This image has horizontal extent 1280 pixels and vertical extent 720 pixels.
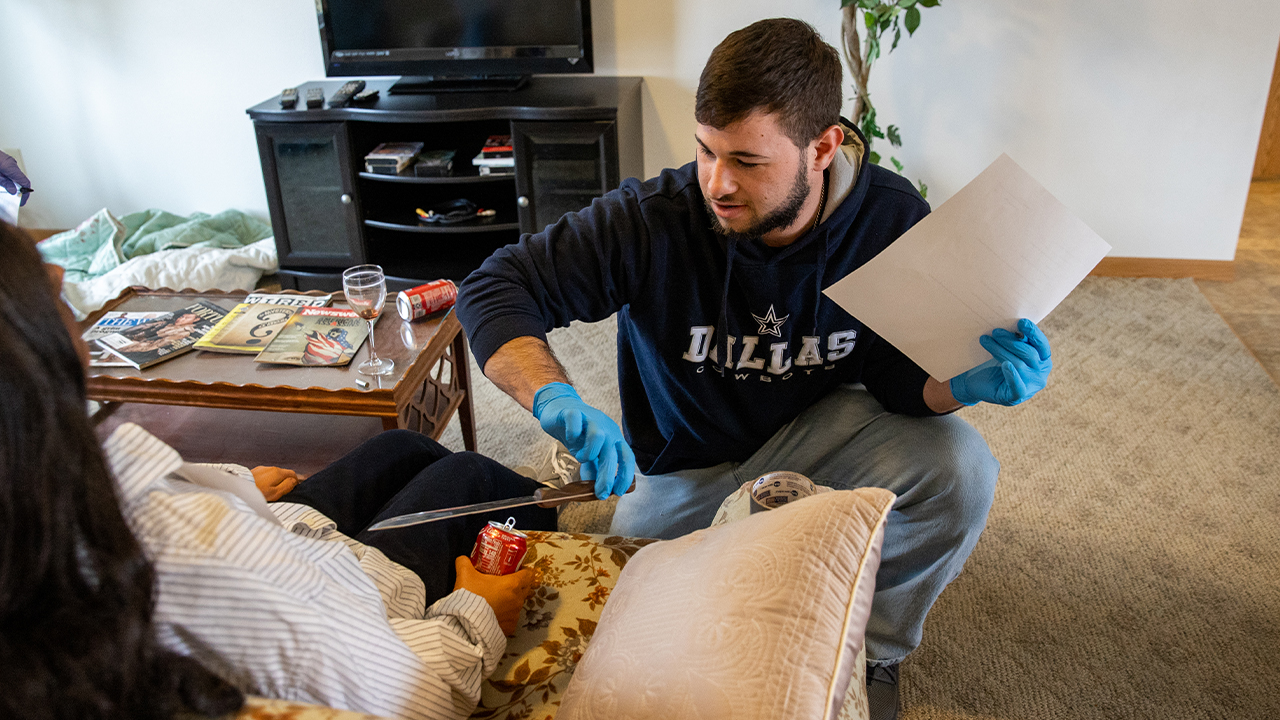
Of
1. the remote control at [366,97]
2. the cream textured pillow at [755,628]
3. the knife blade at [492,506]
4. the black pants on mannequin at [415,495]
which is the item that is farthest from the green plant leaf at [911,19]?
the cream textured pillow at [755,628]

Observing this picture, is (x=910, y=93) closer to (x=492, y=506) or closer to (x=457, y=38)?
(x=457, y=38)

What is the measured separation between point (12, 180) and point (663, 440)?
51.3 inches

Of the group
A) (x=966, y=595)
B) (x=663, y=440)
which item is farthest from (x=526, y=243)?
(x=966, y=595)

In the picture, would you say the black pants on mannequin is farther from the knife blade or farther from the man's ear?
the man's ear

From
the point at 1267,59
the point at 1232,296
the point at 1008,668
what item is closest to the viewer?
the point at 1008,668

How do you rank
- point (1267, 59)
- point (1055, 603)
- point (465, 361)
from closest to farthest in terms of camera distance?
point (1055, 603) < point (465, 361) < point (1267, 59)

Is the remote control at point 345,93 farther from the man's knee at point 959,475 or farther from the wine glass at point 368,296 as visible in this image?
the man's knee at point 959,475

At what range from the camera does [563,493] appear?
3.42ft

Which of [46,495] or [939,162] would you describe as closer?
[46,495]

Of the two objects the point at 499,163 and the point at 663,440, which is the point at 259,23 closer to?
the point at 499,163

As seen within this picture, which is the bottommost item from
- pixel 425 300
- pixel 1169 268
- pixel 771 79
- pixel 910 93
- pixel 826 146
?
pixel 1169 268

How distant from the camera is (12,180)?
157cm

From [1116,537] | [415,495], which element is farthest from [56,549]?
[1116,537]

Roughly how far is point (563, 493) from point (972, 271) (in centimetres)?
60
